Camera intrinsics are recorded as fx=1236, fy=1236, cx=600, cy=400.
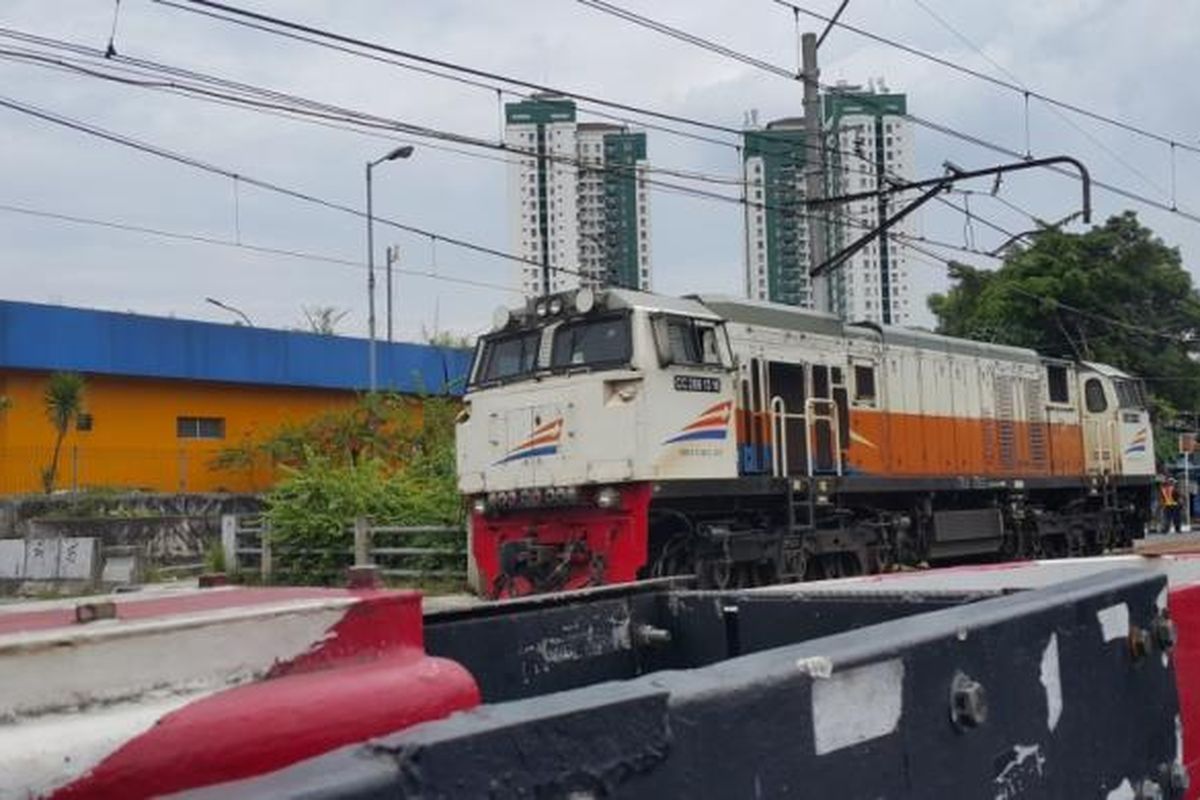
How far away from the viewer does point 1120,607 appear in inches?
127

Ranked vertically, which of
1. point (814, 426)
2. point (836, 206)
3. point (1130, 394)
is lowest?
point (814, 426)

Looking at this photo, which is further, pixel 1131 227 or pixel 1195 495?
pixel 1131 227

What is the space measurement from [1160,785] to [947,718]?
1256 millimetres

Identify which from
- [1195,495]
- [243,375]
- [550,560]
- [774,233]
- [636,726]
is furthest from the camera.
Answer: [1195,495]

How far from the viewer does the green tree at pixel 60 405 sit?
27.7 m

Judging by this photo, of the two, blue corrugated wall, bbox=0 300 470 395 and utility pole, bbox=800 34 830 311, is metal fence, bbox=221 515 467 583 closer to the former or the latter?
blue corrugated wall, bbox=0 300 470 395

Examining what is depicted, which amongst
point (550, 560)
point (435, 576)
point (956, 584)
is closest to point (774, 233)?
point (435, 576)

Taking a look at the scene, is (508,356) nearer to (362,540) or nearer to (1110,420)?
(362,540)

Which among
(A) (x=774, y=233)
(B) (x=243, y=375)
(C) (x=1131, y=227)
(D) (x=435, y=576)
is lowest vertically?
(D) (x=435, y=576)

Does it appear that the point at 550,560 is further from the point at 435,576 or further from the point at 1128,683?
the point at 1128,683

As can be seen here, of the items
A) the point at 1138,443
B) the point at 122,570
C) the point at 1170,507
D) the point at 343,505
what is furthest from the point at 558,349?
the point at 1170,507

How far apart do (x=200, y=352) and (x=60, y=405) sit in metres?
4.83

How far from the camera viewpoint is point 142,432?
3188 centimetres

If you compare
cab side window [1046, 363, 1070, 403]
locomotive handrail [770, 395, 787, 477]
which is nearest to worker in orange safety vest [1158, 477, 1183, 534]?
cab side window [1046, 363, 1070, 403]
